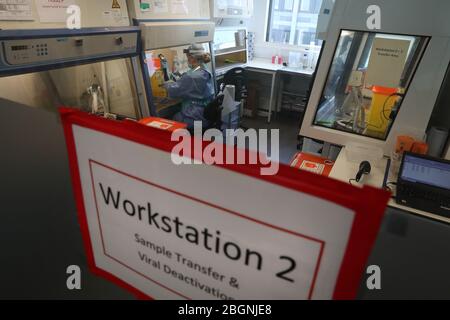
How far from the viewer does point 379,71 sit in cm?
151

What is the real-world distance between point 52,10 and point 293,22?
146 inches

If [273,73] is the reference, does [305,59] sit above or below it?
above

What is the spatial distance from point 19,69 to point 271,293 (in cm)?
157

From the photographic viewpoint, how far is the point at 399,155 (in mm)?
1442

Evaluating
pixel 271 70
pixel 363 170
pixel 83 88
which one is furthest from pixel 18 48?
pixel 271 70

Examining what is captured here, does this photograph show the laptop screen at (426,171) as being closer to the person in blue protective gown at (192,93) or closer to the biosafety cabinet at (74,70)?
the biosafety cabinet at (74,70)

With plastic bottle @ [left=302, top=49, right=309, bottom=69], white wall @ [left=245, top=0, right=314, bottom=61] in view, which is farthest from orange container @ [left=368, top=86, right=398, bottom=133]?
white wall @ [left=245, top=0, right=314, bottom=61]

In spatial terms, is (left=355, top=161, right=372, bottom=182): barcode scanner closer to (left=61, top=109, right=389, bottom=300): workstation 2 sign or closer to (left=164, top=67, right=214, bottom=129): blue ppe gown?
(left=61, top=109, right=389, bottom=300): workstation 2 sign

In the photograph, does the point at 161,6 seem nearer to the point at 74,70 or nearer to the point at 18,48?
the point at 74,70

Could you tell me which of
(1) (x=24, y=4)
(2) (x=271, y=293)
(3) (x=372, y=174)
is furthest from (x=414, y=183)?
(1) (x=24, y=4)

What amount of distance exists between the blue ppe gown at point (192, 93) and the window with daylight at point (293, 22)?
2180 mm

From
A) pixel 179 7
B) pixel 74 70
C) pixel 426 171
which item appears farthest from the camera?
pixel 179 7

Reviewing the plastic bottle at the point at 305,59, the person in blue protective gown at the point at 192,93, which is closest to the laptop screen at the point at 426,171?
the person in blue protective gown at the point at 192,93
